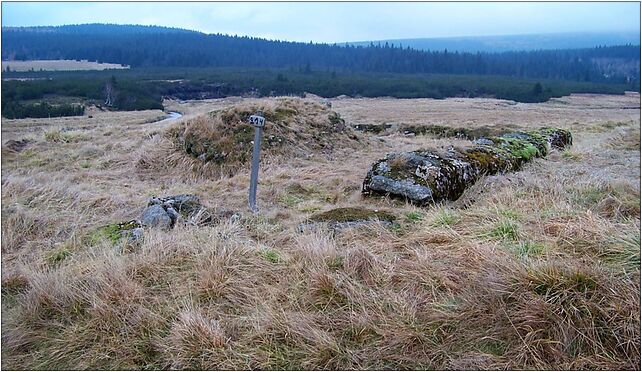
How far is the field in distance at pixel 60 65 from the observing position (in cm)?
10469

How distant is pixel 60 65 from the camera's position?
114m

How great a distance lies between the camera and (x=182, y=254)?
398 centimetres

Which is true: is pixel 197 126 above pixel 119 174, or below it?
above

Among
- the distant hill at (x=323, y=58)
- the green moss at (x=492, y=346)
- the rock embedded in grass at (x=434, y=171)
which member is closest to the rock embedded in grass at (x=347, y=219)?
the rock embedded in grass at (x=434, y=171)

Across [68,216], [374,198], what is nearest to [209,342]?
[374,198]

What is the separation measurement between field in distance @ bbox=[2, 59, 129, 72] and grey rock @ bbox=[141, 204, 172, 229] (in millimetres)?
111985

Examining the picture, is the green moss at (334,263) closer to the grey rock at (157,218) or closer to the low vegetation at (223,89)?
the grey rock at (157,218)

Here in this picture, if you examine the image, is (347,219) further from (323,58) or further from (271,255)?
(323,58)

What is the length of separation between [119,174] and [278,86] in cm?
6621

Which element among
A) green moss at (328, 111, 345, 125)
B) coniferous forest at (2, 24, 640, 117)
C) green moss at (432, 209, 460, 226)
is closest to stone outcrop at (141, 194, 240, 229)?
green moss at (432, 209, 460, 226)

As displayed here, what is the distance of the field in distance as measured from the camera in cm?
10469

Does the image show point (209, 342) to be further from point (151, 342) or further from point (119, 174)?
point (119, 174)

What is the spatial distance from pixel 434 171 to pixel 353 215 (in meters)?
1.76

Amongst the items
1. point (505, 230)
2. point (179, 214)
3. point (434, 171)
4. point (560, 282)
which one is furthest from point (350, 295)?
point (434, 171)
